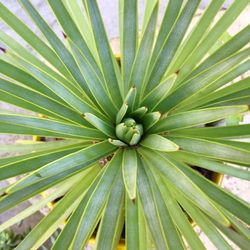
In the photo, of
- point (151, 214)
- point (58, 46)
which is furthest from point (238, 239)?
point (58, 46)

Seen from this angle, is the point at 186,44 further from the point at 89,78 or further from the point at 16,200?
the point at 16,200

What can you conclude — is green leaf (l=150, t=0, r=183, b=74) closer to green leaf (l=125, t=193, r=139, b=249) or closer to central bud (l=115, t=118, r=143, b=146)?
central bud (l=115, t=118, r=143, b=146)

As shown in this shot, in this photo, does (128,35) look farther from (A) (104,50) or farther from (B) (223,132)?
(B) (223,132)

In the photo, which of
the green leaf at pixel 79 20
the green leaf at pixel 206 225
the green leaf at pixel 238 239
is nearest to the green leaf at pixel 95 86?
the green leaf at pixel 79 20

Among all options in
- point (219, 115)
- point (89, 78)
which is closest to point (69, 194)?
point (89, 78)

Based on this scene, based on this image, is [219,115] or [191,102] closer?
[219,115]

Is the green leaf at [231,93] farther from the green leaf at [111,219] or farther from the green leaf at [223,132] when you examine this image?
the green leaf at [111,219]

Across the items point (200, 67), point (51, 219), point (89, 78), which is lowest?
point (51, 219)
